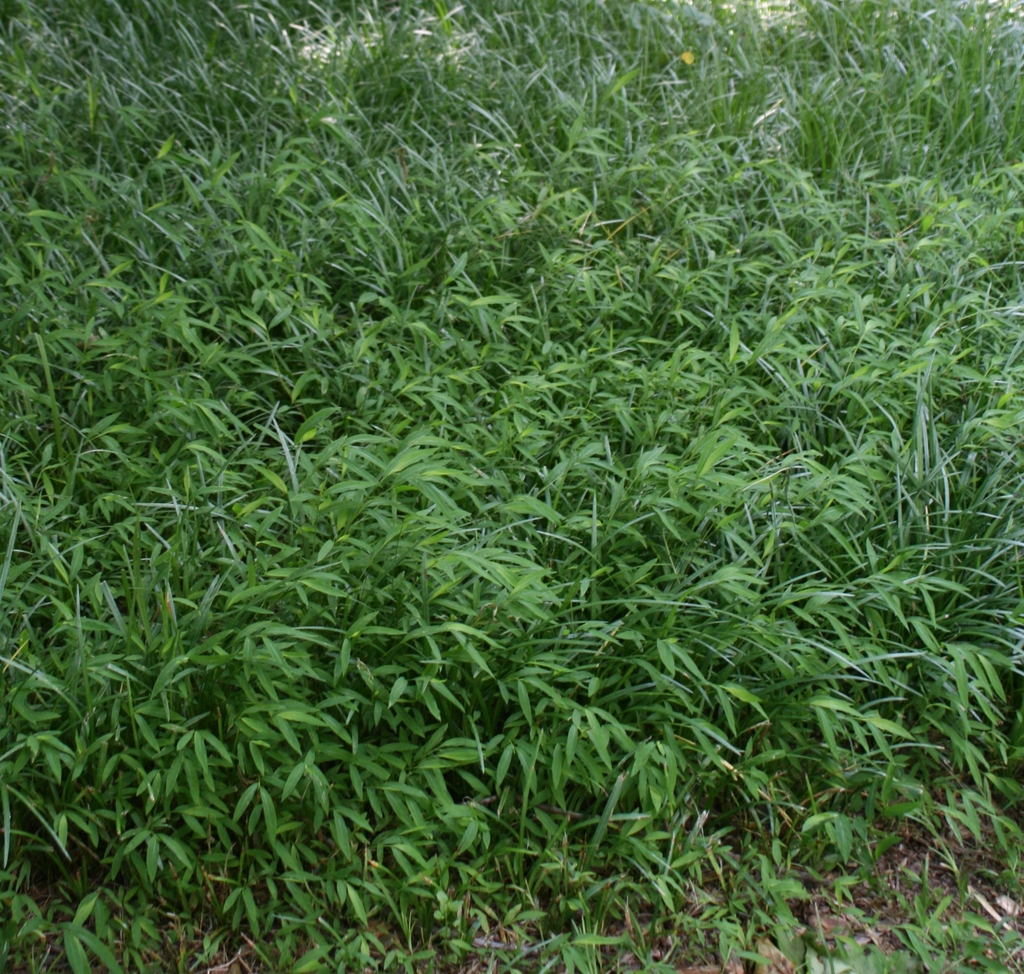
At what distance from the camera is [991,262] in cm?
355

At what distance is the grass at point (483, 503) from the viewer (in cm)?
194

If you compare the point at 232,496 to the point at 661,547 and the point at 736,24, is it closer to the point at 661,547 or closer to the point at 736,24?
the point at 661,547

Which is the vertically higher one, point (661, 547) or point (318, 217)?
point (318, 217)

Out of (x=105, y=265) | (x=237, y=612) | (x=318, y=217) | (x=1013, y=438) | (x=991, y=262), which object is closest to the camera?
(x=237, y=612)

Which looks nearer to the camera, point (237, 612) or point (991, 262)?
point (237, 612)

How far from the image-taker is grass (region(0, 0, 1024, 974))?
194 cm

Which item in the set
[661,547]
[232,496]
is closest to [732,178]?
[661,547]

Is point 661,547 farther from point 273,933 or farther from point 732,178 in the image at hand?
point 732,178

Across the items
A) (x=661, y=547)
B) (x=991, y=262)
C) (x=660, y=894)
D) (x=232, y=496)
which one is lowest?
(x=991, y=262)

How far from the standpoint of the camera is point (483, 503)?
2533 millimetres

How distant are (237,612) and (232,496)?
533 mm

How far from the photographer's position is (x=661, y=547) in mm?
2400

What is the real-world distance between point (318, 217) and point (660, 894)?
2.44 m

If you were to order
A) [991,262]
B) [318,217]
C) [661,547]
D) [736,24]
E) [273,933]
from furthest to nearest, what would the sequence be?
[736,24], [991,262], [318,217], [661,547], [273,933]
